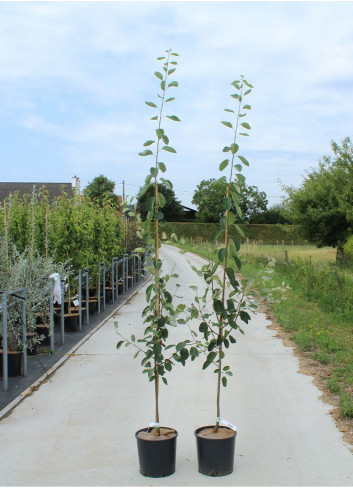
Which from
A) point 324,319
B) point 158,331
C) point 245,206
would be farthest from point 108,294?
point 245,206

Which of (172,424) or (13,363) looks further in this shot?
(13,363)

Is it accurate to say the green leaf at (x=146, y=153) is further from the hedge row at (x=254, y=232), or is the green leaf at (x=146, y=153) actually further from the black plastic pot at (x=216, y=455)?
the hedge row at (x=254, y=232)

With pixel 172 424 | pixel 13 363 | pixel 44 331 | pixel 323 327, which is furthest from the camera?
pixel 323 327

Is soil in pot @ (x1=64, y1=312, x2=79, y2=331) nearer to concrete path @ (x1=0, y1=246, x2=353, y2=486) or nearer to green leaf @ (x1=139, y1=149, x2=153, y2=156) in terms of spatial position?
concrete path @ (x1=0, y1=246, x2=353, y2=486)

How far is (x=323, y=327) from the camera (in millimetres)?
9398

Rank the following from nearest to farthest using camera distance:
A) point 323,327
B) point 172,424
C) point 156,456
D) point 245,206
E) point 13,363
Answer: point 156,456 → point 172,424 → point 13,363 → point 323,327 → point 245,206

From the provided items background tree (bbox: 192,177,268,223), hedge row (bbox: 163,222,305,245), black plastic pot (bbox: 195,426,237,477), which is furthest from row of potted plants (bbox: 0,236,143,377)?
background tree (bbox: 192,177,268,223)

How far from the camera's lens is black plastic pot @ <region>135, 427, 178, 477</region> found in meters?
3.97

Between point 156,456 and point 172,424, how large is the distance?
1209mm

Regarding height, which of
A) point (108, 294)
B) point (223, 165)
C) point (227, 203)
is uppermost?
point (223, 165)

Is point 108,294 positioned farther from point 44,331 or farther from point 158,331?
point 158,331

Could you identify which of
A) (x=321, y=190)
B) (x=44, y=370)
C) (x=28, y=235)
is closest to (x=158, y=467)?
(x=44, y=370)

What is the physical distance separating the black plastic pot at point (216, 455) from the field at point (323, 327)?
118 cm

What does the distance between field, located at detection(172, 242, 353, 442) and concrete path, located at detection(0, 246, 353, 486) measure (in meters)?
0.18
